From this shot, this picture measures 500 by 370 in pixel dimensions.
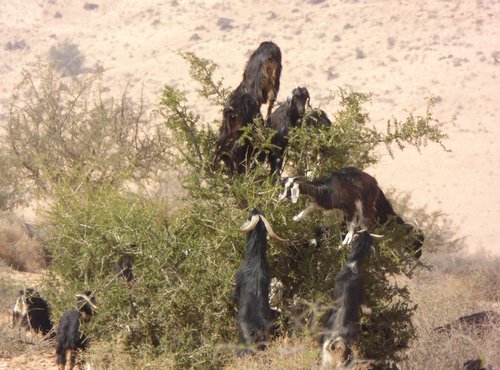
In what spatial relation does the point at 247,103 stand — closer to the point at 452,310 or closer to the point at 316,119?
the point at 316,119

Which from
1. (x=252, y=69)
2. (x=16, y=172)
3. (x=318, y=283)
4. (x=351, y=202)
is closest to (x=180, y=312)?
(x=318, y=283)

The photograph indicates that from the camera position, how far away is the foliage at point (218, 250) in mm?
6414

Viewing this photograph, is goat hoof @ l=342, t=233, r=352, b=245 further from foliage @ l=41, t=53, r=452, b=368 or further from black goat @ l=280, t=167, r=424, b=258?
foliage @ l=41, t=53, r=452, b=368

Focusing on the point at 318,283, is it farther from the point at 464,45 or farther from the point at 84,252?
the point at 464,45

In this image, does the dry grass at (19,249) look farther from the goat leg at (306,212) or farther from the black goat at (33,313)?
the goat leg at (306,212)

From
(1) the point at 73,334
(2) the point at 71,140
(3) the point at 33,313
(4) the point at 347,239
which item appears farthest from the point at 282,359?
(2) the point at 71,140

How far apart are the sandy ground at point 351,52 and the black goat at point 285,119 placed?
92.5 ft

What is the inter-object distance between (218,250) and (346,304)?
1.28 meters

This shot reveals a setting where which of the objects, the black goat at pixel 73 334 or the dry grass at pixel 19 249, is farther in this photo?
the dry grass at pixel 19 249

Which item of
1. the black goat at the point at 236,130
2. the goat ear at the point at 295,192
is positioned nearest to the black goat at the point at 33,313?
the black goat at the point at 236,130

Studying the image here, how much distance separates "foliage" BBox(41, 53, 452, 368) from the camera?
6.41 m

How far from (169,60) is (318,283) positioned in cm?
4549

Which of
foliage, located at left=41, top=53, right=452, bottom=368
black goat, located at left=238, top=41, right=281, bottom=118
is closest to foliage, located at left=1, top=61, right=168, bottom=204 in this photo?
black goat, located at left=238, top=41, right=281, bottom=118

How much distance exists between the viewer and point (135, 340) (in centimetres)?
676
